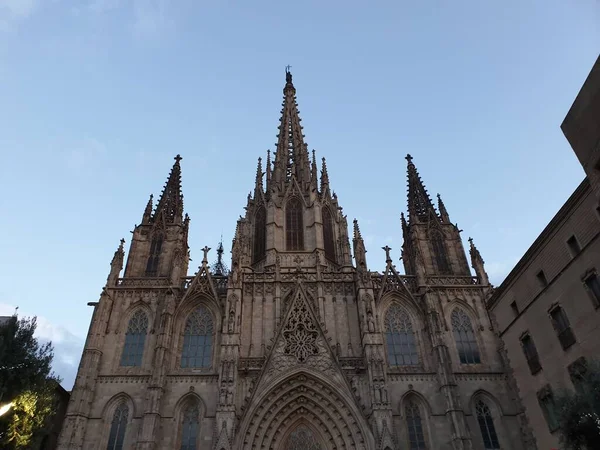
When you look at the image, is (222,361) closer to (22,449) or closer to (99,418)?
(99,418)

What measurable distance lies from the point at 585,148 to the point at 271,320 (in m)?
18.5

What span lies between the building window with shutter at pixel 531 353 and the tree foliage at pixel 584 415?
21.5 feet

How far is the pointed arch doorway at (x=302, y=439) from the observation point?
23.9 metres

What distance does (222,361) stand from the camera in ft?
79.2

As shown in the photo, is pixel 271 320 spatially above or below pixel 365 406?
above

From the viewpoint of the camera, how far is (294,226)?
3388cm

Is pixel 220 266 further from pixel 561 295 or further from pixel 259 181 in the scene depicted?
pixel 561 295

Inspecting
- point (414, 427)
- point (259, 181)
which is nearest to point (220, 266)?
point (259, 181)

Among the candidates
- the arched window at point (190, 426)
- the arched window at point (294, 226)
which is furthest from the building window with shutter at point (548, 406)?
the arched window at point (294, 226)

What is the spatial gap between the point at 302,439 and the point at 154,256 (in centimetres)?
1559

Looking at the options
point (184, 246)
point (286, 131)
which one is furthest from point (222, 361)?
point (286, 131)

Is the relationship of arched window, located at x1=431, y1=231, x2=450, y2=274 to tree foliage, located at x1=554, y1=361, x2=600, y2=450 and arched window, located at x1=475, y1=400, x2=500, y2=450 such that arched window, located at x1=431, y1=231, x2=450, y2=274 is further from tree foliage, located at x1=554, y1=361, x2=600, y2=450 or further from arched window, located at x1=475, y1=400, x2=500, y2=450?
tree foliage, located at x1=554, y1=361, x2=600, y2=450

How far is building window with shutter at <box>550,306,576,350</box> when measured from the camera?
18.1 meters

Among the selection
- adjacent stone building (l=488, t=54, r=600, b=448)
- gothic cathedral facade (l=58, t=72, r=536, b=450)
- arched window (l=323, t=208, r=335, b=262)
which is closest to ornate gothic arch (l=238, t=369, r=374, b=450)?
gothic cathedral facade (l=58, t=72, r=536, b=450)
